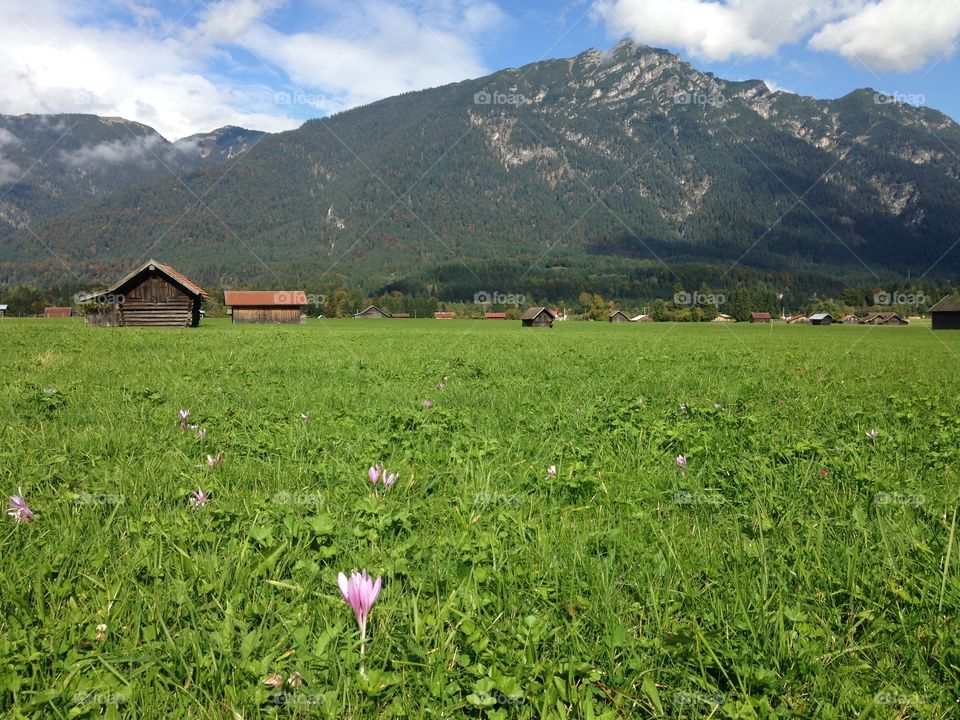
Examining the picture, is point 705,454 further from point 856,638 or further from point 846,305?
point 846,305

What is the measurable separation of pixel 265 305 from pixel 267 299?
91cm

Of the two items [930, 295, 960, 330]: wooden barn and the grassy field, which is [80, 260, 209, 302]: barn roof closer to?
the grassy field

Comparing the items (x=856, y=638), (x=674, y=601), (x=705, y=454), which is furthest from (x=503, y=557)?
(x=705, y=454)

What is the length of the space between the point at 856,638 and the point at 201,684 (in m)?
2.63

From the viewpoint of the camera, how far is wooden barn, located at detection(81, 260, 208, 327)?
41.9m

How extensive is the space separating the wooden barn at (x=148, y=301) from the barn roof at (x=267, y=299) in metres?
24.6

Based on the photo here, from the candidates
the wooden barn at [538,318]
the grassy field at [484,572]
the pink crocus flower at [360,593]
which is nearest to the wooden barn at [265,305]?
the wooden barn at [538,318]

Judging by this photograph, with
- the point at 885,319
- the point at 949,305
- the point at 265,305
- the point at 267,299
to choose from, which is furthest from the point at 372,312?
the point at 885,319

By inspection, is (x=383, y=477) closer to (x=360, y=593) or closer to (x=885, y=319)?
(x=360, y=593)

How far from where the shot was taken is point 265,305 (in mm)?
68562

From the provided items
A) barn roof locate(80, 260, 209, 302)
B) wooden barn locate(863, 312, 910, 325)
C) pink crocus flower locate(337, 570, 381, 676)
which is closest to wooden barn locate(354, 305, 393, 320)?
barn roof locate(80, 260, 209, 302)

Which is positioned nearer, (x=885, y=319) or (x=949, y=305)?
(x=949, y=305)

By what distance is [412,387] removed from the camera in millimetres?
8820

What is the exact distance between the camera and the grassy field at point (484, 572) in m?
1.79
